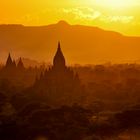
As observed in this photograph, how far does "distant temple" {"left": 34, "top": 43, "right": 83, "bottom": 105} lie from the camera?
56.3m

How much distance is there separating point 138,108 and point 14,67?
37.9 m

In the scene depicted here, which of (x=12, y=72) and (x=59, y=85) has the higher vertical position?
(x=12, y=72)

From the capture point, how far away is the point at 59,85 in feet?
188

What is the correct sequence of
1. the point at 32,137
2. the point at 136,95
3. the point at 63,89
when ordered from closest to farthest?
the point at 32,137 → the point at 63,89 → the point at 136,95

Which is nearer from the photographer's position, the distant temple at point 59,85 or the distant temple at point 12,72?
the distant temple at point 59,85

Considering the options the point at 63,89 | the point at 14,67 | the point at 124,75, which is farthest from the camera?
the point at 124,75

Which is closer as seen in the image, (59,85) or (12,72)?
(59,85)

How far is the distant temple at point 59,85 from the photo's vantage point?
56344mm

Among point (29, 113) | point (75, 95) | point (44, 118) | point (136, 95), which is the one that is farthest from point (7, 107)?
point (136, 95)

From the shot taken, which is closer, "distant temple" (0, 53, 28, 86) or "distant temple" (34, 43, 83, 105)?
"distant temple" (34, 43, 83, 105)

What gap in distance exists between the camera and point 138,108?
1750 inches

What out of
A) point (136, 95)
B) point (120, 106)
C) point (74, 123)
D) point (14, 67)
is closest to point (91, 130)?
point (74, 123)

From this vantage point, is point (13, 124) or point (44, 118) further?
point (44, 118)

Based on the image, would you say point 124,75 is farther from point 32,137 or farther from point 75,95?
point 32,137
